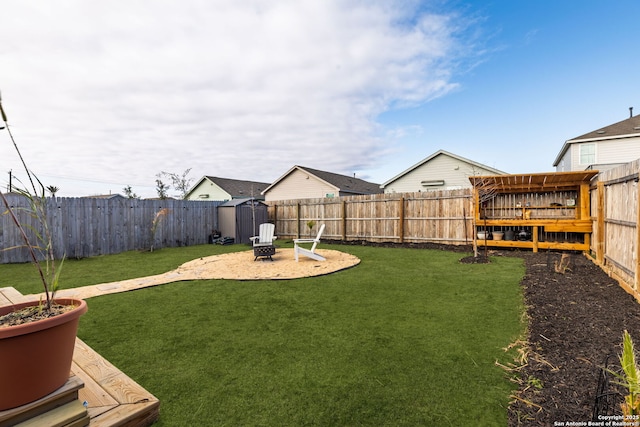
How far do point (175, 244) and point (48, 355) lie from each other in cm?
1200

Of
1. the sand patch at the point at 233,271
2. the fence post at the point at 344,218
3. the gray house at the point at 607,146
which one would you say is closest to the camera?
the sand patch at the point at 233,271

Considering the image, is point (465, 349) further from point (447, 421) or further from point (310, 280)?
point (310, 280)

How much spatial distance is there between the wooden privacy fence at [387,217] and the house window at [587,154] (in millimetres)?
12037

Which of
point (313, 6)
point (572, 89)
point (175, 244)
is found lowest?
point (175, 244)

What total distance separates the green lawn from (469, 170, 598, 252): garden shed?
4.47m

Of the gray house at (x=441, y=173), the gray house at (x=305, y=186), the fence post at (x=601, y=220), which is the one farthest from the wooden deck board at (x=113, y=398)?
the gray house at (x=305, y=186)

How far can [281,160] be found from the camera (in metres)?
29.3

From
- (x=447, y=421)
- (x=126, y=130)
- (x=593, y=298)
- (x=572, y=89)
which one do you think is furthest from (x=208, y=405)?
(x=126, y=130)

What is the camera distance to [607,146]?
627 inches

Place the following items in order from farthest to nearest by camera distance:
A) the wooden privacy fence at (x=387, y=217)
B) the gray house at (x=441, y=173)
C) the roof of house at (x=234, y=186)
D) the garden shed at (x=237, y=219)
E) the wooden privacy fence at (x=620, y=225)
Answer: the roof of house at (x=234, y=186)
the gray house at (x=441, y=173)
the garden shed at (x=237, y=219)
the wooden privacy fence at (x=387, y=217)
the wooden privacy fence at (x=620, y=225)

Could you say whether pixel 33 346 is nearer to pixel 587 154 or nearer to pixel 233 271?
pixel 233 271

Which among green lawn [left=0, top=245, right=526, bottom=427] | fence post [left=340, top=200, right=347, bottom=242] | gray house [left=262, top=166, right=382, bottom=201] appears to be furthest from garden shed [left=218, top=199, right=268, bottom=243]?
gray house [left=262, top=166, right=382, bottom=201]

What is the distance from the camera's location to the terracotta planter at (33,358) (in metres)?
1.51

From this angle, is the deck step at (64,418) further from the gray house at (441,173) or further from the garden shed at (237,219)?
the gray house at (441,173)
